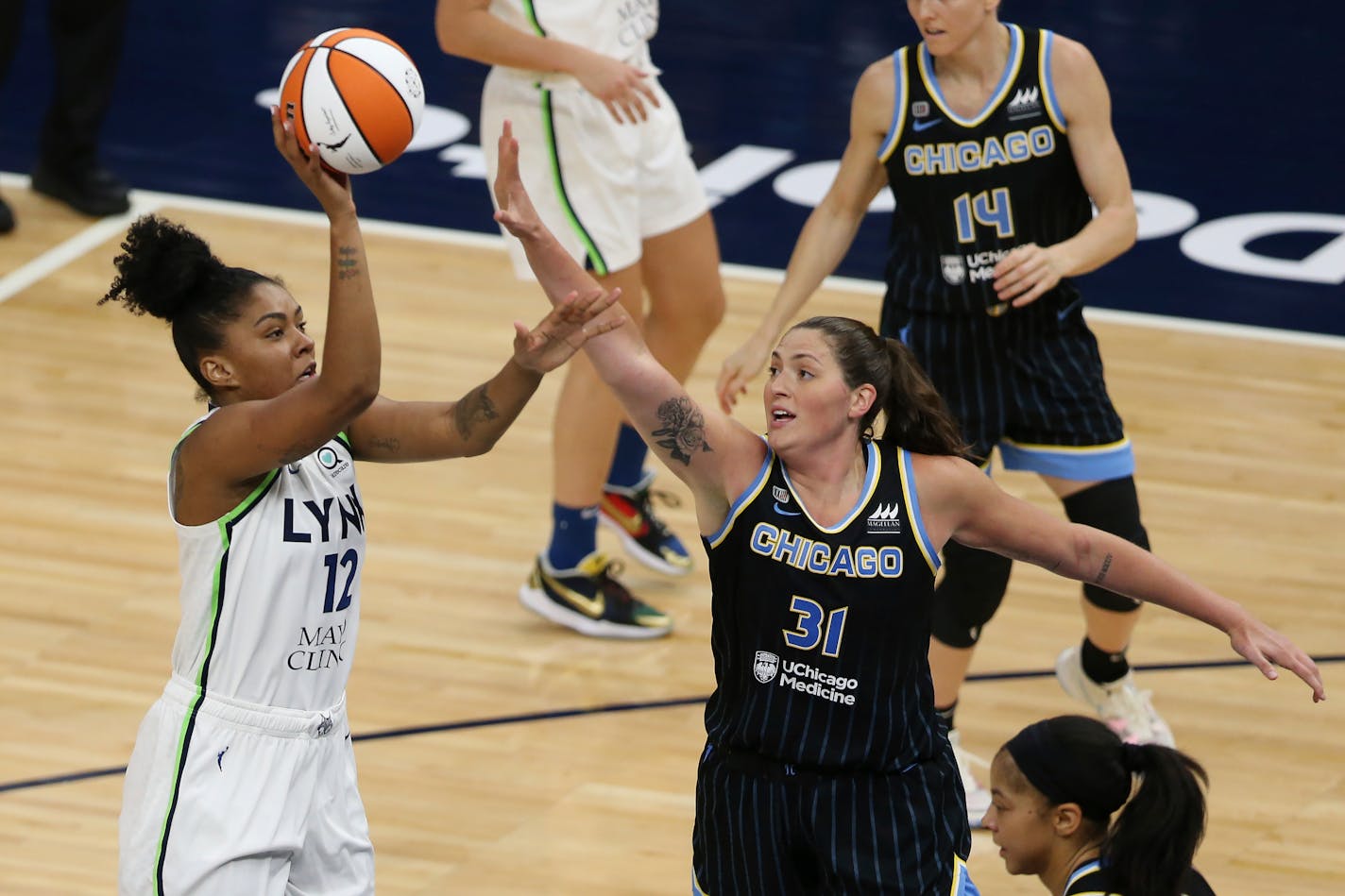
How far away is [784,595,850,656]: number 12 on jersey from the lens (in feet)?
11.6

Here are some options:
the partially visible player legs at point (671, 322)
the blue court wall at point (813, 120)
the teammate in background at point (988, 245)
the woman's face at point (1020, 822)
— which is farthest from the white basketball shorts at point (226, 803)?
A: the blue court wall at point (813, 120)

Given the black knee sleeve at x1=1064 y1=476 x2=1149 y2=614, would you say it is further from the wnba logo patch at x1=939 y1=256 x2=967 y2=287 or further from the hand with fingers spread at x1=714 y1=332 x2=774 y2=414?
the hand with fingers spread at x1=714 y1=332 x2=774 y2=414

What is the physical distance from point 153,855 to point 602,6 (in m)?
3.10

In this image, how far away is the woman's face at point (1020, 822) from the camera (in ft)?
12.8

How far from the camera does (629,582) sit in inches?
249

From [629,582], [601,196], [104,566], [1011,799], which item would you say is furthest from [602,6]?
[1011,799]

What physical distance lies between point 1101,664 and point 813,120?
17.0 ft

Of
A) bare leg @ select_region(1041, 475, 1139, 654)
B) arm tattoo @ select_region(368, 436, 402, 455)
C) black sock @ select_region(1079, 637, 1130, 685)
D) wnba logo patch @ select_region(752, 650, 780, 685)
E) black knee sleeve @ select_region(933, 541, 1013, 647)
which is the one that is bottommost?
black sock @ select_region(1079, 637, 1130, 685)

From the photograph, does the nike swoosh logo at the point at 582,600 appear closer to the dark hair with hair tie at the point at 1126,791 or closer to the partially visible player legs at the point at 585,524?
Answer: the partially visible player legs at the point at 585,524

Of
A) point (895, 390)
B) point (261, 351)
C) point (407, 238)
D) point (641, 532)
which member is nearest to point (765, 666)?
point (895, 390)

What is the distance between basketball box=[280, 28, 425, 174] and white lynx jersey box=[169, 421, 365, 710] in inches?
20.1

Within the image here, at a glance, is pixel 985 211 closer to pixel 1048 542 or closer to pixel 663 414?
pixel 1048 542

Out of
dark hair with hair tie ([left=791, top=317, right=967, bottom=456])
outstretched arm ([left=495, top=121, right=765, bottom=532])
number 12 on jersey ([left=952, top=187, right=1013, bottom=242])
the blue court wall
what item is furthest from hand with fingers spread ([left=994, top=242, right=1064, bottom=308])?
the blue court wall

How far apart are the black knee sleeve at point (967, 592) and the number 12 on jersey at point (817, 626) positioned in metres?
1.49
